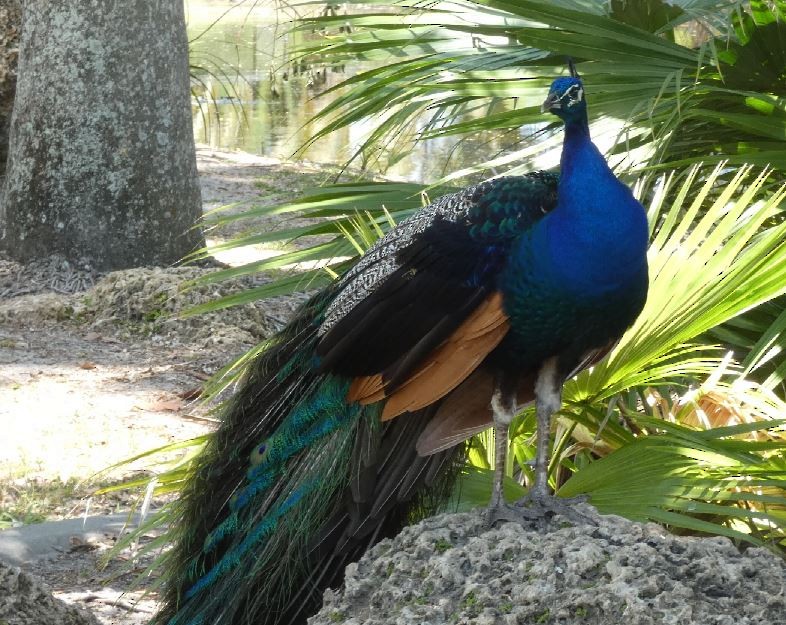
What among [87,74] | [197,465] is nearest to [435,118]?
[197,465]

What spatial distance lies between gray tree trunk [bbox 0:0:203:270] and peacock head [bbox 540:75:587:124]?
4.08m

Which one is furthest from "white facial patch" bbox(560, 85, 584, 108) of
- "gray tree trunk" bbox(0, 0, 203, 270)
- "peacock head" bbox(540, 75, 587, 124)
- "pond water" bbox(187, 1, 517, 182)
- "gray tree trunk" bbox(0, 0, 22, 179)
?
"pond water" bbox(187, 1, 517, 182)

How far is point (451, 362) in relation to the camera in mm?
2617

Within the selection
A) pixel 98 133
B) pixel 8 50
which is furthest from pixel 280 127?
pixel 98 133

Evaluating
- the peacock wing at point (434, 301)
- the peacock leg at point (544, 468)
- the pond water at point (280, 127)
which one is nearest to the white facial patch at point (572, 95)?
the peacock wing at point (434, 301)

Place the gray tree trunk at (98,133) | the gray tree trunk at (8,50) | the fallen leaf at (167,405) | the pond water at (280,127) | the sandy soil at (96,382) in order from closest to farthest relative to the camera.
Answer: the sandy soil at (96,382) → the fallen leaf at (167,405) → the gray tree trunk at (98,133) → the gray tree trunk at (8,50) → the pond water at (280,127)

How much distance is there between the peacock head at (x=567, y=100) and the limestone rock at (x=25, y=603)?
5.22ft

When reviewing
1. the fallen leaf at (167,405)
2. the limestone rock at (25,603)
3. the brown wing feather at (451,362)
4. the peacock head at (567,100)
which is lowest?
the fallen leaf at (167,405)

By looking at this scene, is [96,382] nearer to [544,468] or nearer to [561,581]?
[544,468]

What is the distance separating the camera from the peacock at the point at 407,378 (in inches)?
101

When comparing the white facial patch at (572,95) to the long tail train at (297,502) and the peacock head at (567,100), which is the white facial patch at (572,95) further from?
the long tail train at (297,502)

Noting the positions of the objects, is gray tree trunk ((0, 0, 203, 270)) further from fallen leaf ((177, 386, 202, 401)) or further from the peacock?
the peacock

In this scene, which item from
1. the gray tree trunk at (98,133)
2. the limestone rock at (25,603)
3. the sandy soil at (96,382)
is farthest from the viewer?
the gray tree trunk at (98,133)

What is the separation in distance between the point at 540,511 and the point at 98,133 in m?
4.30
